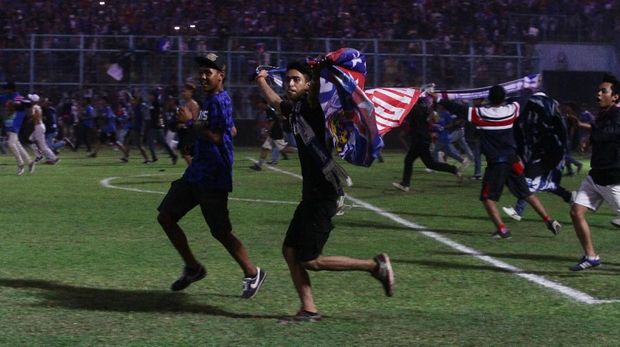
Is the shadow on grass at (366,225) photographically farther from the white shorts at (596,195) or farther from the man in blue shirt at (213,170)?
the man in blue shirt at (213,170)

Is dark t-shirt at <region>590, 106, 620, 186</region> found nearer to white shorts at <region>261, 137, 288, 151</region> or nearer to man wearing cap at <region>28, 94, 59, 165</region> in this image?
white shorts at <region>261, 137, 288, 151</region>

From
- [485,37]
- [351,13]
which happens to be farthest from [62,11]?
[485,37]

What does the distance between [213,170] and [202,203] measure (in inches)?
11.3

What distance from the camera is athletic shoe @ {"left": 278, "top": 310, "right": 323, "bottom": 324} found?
23.7ft

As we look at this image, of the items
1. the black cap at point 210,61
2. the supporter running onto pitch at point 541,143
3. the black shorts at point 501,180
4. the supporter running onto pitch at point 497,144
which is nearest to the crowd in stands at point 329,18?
the supporter running onto pitch at point 541,143

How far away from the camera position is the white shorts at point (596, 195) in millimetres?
9672

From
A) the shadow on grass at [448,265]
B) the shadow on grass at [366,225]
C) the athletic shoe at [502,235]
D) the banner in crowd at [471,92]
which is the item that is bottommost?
the shadow on grass at [366,225]

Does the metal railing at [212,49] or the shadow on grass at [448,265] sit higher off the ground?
the metal railing at [212,49]

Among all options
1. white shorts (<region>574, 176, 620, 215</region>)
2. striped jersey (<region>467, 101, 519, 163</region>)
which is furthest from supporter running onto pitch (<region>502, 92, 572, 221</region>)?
white shorts (<region>574, 176, 620, 215</region>)

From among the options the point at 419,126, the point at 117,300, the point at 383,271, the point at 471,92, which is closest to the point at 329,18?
the point at 419,126

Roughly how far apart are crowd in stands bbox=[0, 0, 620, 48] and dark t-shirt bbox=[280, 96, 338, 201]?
108 feet

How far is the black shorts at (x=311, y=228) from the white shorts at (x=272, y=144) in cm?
1650

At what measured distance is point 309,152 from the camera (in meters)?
7.16

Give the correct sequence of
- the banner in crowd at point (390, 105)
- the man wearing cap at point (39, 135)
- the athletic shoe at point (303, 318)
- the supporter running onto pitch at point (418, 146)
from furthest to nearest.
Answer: the man wearing cap at point (39, 135) < the supporter running onto pitch at point (418, 146) < the banner in crowd at point (390, 105) < the athletic shoe at point (303, 318)
